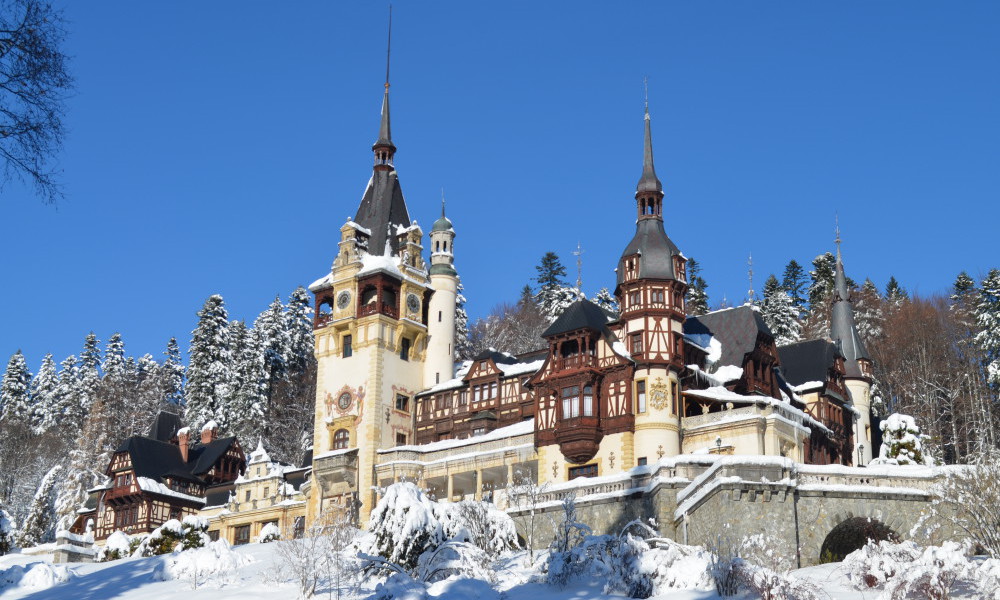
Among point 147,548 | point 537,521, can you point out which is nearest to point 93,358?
point 147,548

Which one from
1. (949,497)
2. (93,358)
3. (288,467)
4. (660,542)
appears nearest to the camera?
(660,542)

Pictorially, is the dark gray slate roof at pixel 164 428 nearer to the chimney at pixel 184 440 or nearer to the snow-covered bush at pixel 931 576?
the chimney at pixel 184 440

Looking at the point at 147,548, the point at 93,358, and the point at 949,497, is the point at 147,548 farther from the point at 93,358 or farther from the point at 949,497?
the point at 93,358

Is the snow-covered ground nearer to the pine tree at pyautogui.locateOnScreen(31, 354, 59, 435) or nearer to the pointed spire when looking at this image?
the pointed spire

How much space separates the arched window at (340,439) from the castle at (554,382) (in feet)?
0.25

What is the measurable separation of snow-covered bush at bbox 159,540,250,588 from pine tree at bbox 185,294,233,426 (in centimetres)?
4897

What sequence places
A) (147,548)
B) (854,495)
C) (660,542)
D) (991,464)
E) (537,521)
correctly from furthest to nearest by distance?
(147,548), (537,521), (854,495), (991,464), (660,542)

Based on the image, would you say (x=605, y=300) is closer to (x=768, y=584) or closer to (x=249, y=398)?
(x=249, y=398)

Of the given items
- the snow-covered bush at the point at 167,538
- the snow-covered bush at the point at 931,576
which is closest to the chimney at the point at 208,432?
the snow-covered bush at the point at 167,538

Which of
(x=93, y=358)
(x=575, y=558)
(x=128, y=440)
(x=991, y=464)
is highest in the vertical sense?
(x=93, y=358)

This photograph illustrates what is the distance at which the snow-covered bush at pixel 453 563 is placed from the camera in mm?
25562

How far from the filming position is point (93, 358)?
331ft

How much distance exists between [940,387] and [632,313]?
2153cm

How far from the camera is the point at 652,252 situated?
177 feet
